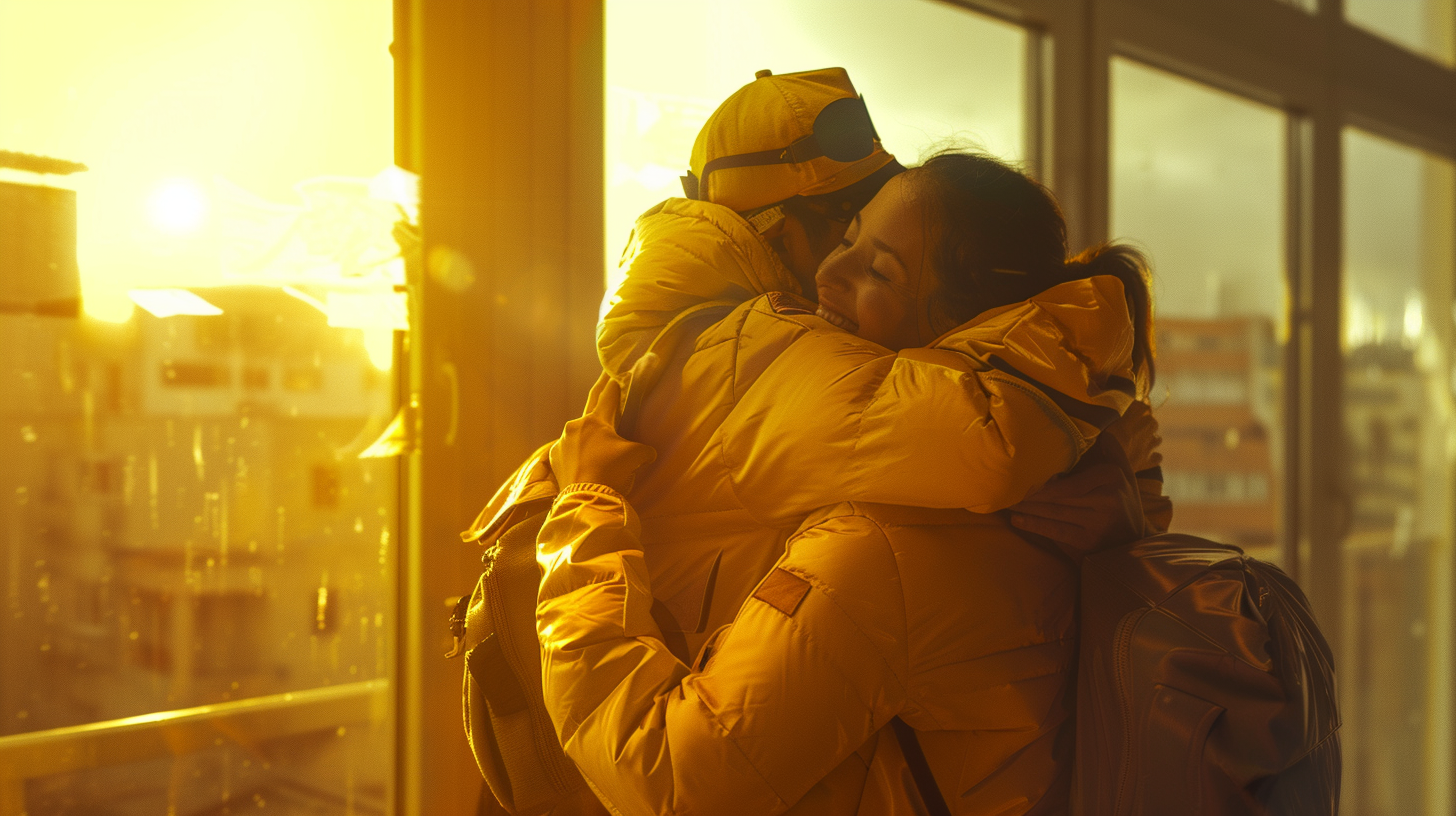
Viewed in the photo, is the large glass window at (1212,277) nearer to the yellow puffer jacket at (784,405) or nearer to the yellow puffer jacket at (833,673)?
the yellow puffer jacket at (784,405)

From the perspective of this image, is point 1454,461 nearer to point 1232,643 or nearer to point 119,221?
point 1232,643

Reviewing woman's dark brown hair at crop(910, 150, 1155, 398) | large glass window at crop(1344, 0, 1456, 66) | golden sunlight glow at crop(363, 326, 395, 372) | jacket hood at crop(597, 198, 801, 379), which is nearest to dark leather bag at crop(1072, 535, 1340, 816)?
woman's dark brown hair at crop(910, 150, 1155, 398)

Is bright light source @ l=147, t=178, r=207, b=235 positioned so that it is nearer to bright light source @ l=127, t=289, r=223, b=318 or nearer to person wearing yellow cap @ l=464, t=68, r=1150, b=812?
bright light source @ l=127, t=289, r=223, b=318

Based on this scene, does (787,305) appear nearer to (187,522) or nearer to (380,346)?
(380,346)

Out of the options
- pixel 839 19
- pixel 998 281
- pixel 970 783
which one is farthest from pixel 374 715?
pixel 839 19

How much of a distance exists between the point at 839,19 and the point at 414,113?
74 cm

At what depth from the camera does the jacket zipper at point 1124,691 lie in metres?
0.71

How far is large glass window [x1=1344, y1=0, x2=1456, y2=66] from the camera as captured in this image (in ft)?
9.71

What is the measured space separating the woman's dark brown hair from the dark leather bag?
9.1 inches

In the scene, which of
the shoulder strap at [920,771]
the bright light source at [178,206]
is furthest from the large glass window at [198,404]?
the shoulder strap at [920,771]

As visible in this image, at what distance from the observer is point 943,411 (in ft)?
2.15

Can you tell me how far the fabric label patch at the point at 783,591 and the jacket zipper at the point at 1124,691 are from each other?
0.26 metres

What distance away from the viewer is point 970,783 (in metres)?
0.73

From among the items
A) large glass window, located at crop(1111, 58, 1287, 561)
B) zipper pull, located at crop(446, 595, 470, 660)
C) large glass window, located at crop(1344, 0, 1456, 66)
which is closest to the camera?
zipper pull, located at crop(446, 595, 470, 660)
